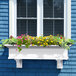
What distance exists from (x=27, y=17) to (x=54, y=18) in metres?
1.03

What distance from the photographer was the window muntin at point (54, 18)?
18.1ft

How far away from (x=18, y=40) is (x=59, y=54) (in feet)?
4.88

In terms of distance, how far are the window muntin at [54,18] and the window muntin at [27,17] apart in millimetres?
405

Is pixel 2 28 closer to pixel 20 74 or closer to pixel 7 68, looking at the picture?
pixel 7 68

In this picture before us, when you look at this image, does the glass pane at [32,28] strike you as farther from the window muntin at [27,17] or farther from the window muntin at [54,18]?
the window muntin at [54,18]

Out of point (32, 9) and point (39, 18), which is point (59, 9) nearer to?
point (39, 18)

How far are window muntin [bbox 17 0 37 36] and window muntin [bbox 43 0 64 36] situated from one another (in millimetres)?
405

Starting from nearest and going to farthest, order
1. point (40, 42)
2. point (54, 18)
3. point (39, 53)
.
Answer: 1. point (40, 42)
2. point (39, 53)
3. point (54, 18)

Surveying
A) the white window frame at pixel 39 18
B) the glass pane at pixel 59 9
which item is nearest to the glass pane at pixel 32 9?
the white window frame at pixel 39 18

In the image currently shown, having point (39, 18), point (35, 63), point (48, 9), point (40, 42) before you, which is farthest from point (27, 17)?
point (35, 63)

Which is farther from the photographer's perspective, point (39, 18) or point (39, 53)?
point (39, 18)

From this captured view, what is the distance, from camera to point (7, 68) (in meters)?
5.57

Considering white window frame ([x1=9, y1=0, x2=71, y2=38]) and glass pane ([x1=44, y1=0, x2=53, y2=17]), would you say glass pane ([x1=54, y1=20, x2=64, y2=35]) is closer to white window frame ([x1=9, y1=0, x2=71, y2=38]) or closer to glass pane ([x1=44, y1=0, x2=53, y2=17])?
white window frame ([x1=9, y1=0, x2=71, y2=38])

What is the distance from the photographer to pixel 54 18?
5.49 m
